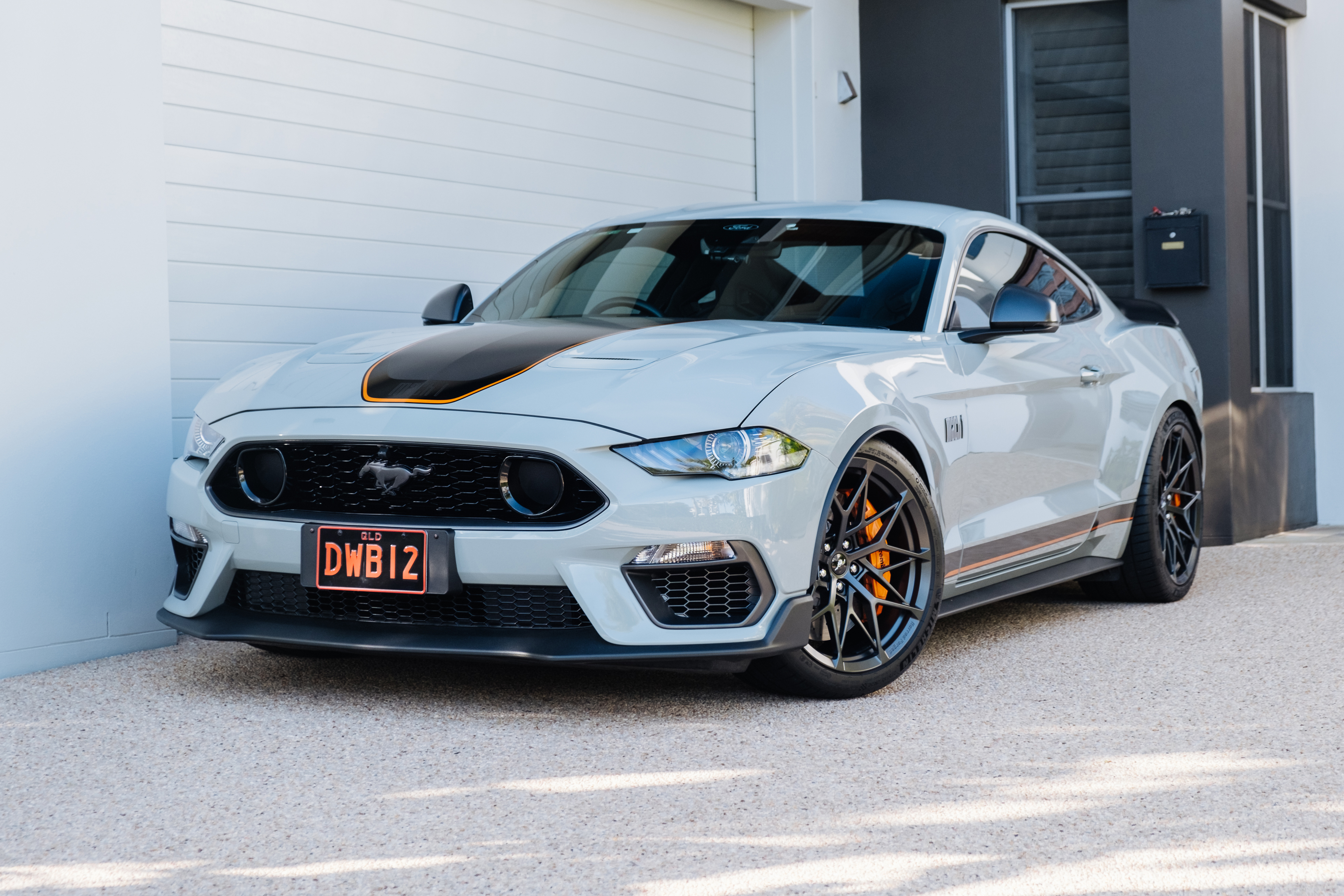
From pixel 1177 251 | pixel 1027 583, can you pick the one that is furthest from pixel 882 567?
pixel 1177 251

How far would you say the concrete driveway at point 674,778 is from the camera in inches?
109

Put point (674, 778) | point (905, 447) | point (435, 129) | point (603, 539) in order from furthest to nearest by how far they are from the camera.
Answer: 1. point (435, 129)
2. point (905, 447)
3. point (603, 539)
4. point (674, 778)

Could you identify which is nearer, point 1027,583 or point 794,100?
point 1027,583

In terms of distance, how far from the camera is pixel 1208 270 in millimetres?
8539

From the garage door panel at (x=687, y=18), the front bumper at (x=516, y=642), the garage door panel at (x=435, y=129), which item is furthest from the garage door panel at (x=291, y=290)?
the front bumper at (x=516, y=642)

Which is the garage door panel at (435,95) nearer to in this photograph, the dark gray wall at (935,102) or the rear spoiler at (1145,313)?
the dark gray wall at (935,102)

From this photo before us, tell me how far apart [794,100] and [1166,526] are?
3835mm

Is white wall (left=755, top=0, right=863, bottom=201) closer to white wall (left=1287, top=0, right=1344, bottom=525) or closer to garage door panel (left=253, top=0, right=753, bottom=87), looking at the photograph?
garage door panel (left=253, top=0, right=753, bottom=87)

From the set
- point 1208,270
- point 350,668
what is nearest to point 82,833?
point 350,668

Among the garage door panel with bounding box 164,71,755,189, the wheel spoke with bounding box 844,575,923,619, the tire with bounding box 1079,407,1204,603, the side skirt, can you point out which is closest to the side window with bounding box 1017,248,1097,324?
the tire with bounding box 1079,407,1204,603

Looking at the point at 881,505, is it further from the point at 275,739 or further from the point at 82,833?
the point at 82,833

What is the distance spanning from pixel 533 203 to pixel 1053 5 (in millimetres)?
3844

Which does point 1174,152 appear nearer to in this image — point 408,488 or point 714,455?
point 714,455

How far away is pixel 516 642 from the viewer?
381cm
